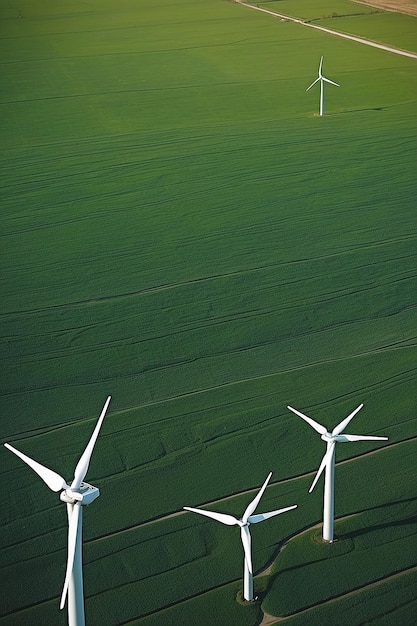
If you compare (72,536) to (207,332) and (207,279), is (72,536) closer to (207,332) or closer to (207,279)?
→ (207,332)

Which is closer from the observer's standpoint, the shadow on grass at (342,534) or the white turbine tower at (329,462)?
the white turbine tower at (329,462)

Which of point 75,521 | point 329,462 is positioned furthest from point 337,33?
point 75,521

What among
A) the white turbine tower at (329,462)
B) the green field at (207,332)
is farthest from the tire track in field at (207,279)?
the white turbine tower at (329,462)

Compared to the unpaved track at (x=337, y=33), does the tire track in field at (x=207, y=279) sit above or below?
below

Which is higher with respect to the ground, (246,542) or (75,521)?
(75,521)

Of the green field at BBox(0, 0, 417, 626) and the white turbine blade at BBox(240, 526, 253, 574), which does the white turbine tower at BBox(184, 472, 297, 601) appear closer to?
the white turbine blade at BBox(240, 526, 253, 574)

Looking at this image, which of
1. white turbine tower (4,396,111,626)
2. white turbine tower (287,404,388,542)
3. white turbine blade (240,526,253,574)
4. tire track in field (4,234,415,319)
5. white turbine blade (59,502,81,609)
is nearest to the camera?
white turbine tower (4,396,111,626)

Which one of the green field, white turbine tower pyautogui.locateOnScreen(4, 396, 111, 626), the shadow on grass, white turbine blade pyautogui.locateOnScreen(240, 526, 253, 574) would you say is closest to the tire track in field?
the green field

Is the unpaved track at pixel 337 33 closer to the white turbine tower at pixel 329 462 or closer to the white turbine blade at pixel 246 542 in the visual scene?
the white turbine tower at pixel 329 462
